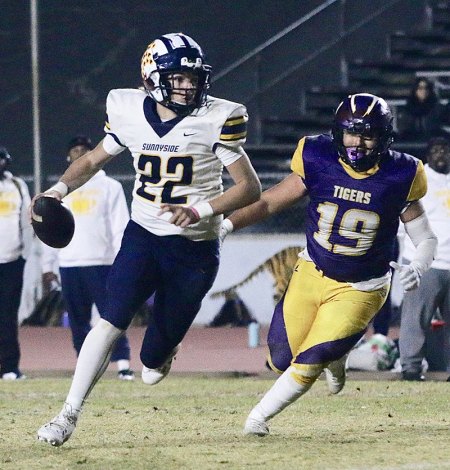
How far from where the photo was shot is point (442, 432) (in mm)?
7113

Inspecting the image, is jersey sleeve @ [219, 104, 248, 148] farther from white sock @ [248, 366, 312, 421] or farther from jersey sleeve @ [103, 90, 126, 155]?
white sock @ [248, 366, 312, 421]

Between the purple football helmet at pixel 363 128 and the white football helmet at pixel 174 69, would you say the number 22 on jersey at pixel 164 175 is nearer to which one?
the white football helmet at pixel 174 69

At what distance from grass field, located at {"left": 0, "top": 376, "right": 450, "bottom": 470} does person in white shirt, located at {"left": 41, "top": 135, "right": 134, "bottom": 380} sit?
0.62 metres

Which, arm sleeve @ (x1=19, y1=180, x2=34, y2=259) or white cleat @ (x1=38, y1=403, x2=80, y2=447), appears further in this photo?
arm sleeve @ (x1=19, y1=180, x2=34, y2=259)

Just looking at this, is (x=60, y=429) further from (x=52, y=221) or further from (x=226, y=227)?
(x=226, y=227)

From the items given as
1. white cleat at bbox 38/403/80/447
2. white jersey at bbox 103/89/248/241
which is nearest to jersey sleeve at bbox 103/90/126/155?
white jersey at bbox 103/89/248/241

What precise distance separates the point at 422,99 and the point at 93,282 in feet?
19.8

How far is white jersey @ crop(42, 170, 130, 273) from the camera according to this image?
33.7 feet

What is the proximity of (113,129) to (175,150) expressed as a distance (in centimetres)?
37

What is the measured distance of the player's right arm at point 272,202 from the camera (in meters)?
6.75

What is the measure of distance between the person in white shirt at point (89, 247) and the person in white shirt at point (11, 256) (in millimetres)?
329

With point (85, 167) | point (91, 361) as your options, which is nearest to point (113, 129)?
point (85, 167)

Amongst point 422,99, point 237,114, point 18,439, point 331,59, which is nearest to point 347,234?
point 237,114

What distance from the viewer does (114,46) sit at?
18781 mm
